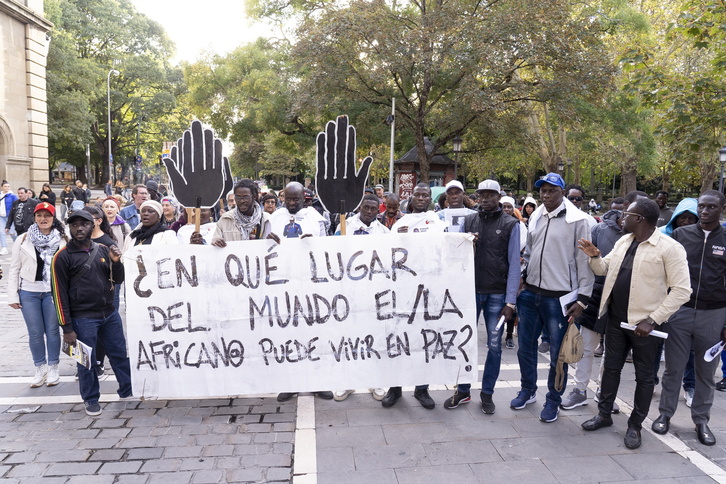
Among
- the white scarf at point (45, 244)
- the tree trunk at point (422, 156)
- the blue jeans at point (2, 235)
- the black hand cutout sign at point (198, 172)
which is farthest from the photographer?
the tree trunk at point (422, 156)

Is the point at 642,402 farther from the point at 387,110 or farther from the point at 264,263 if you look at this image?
the point at 387,110

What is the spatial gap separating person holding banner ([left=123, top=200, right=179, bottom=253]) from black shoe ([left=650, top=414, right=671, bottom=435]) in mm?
4624

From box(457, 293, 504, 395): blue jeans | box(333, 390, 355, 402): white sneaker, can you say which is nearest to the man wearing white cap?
box(457, 293, 504, 395): blue jeans

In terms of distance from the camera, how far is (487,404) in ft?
15.3

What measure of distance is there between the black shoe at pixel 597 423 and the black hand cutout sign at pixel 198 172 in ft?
12.6

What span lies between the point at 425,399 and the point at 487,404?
565 millimetres

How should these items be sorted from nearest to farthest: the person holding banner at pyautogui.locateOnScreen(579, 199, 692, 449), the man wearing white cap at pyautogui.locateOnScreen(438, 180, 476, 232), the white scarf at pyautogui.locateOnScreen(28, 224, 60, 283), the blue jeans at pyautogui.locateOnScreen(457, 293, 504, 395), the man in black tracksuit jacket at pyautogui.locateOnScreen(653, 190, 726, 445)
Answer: the person holding banner at pyautogui.locateOnScreen(579, 199, 692, 449) < the man in black tracksuit jacket at pyautogui.locateOnScreen(653, 190, 726, 445) < the blue jeans at pyautogui.locateOnScreen(457, 293, 504, 395) < the white scarf at pyautogui.locateOnScreen(28, 224, 60, 283) < the man wearing white cap at pyautogui.locateOnScreen(438, 180, 476, 232)

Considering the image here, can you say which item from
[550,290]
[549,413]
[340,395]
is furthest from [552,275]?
[340,395]

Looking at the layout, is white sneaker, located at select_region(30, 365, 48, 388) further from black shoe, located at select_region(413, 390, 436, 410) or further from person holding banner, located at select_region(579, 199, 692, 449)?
person holding banner, located at select_region(579, 199, 692, 449)

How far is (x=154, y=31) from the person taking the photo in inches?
1780

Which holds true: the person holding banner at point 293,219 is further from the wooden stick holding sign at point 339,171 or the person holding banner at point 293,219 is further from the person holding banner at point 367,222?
the wooden stick holding sign at point 339,171

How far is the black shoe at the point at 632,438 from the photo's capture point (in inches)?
159

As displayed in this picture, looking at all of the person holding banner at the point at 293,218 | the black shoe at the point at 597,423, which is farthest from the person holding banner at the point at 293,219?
the black shoe at the point at 597,423

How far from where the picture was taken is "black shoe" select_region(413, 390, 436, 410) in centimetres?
473
